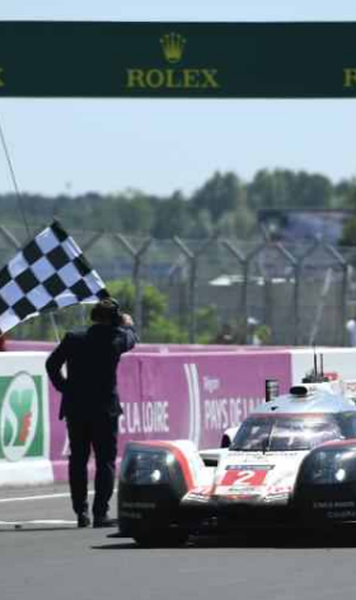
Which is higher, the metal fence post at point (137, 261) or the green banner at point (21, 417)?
the metal fence post at point (137, 261)

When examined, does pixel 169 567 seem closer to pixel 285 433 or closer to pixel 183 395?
pixel 285 433

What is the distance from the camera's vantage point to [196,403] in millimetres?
18703

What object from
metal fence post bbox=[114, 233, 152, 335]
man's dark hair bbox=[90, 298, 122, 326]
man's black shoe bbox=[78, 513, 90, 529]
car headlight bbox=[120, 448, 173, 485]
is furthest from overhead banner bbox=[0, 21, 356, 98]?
car headlight bbox=[120, 448, 173, 485]

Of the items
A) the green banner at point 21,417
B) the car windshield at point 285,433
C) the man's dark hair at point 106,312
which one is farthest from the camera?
the green banner at point 21,417

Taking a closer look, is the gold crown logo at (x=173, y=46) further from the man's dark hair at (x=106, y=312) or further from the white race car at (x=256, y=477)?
the white race car at (x=256, y=477)

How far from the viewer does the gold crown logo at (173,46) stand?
19.8 metres

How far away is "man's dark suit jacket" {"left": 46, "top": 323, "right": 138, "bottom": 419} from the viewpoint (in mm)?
12633

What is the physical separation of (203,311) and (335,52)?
1206cm

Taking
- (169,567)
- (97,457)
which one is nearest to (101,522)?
(97,457)

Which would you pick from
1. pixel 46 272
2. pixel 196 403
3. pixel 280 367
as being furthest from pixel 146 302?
pixel 46 272

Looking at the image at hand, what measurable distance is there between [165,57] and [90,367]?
7802 millimetres

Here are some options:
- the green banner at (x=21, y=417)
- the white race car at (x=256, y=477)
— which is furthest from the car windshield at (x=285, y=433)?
the green banner at (x=21, y=417)

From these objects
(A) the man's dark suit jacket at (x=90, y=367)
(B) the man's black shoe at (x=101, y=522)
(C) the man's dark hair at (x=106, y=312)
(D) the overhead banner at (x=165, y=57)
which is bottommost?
(B) the man's black shoe at (x=101, y=522)

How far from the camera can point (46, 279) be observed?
1680 cm
